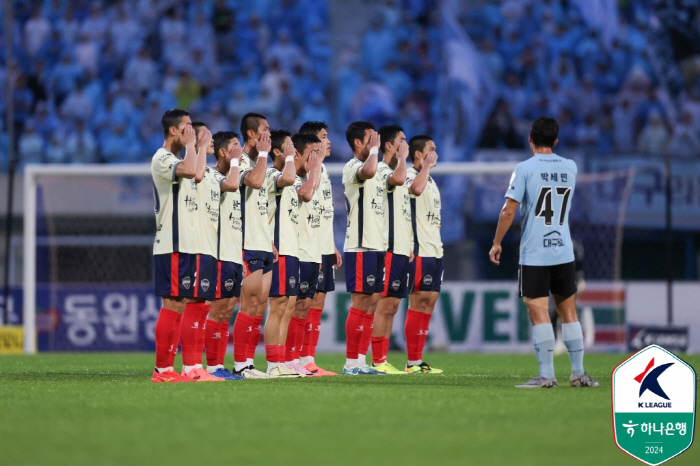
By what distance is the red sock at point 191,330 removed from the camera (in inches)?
332

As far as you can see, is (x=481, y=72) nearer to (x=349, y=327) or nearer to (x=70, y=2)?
(x=70, y=2)

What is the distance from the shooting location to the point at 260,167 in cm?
896

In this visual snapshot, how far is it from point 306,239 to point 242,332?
120cm

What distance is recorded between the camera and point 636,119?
20.7 meters

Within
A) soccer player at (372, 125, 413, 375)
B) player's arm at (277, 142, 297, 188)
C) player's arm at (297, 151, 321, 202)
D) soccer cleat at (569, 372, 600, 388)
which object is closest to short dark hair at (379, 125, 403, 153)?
soccer player at (372, 125, 413, 375)

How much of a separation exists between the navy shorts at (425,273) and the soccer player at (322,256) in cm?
81

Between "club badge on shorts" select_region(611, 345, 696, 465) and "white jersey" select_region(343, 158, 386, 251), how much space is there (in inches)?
186

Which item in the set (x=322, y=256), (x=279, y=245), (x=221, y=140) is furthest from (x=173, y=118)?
(x=322, y=256)

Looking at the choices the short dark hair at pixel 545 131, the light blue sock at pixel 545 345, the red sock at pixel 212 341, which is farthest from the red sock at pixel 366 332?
the short dark hair at pixel 545 131

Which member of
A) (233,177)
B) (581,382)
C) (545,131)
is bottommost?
(581,382)

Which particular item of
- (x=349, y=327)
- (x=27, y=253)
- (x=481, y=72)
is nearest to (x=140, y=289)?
(x=27, y=253)

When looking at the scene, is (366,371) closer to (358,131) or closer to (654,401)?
(358,131)

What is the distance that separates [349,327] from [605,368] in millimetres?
3029

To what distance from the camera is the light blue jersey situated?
25.0 ft
